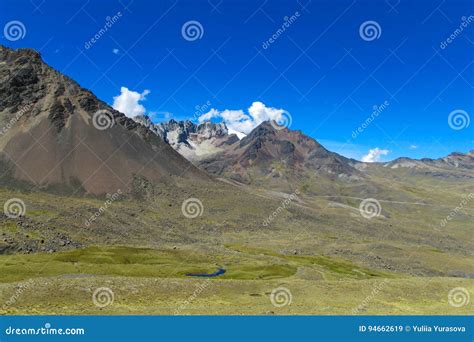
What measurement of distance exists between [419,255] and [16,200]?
Answer: 17438 cm

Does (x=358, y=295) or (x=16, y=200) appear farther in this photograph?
(x=16, y=200)

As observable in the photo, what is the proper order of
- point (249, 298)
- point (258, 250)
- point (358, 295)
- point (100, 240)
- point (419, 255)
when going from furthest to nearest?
Result: point (419, 255) → point (258, 250) → point (100, 240) → point (358, 295) → point (249, 298)

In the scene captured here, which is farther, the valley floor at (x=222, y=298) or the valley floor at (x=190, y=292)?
the valley floor at (x=190, y=292)

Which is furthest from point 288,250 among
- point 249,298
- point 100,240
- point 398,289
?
point 249,298

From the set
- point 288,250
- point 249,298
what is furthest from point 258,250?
point 249,298

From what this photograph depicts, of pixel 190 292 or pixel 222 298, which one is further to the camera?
pixel 190 292

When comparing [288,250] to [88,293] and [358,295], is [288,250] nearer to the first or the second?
[358,295]

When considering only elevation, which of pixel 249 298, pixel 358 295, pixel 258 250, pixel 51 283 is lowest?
pixel 51 283

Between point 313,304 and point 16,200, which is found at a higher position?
point 16,200

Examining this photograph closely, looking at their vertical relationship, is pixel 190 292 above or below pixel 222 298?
below

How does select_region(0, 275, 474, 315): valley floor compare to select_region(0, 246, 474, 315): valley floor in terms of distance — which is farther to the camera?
select_region(0, 246, 474, 315): valley floor

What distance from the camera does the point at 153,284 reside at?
73.6 m
